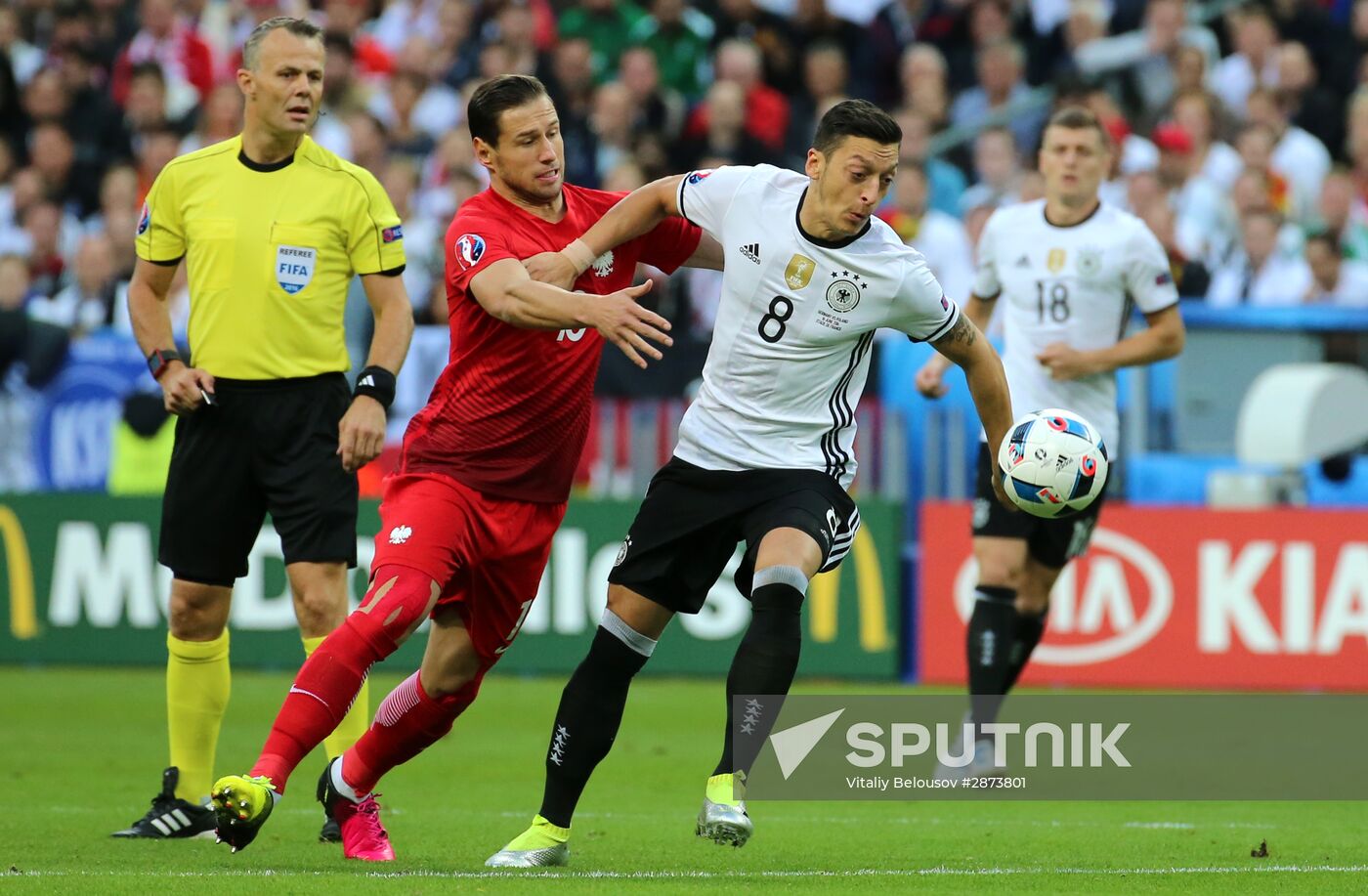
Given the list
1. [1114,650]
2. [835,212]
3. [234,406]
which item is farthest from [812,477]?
[1114,650]

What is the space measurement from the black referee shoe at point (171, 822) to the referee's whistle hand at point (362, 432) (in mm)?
1401

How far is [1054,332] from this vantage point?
29.5 ft

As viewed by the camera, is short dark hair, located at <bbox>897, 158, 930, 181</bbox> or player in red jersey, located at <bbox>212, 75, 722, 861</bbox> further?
short dark hair, located at <bbox>897, 158, 930, 181</bbox>

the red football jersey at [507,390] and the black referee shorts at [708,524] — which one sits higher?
the red football jersey at [507,390]

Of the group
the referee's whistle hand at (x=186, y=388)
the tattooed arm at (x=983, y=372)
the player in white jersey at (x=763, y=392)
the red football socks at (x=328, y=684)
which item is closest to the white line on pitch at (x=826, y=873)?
the player in white jersey at (x=763, y=392)

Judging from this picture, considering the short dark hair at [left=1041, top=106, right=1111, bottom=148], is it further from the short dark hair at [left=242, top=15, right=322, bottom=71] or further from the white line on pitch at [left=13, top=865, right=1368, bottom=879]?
the white line on pitch at [left=13, top=865, right=1368, bottom=879]

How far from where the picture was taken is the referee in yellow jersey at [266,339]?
22.8ft

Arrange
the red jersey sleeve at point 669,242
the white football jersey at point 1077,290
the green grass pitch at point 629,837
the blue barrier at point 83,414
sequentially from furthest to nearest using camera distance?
1. the blue barrier at point 83,414
2. the white football jersey at point 1077,290
3. the red jersey sleeve at point 669,242
4. the green grass pitch at point 629,837

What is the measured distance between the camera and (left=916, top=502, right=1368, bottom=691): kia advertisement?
12.1 meters

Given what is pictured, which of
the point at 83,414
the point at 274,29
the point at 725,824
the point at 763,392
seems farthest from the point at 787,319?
the point at 83,414

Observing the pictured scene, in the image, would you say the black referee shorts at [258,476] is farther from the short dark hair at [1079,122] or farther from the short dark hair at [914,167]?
the short dark hair at [914,167]

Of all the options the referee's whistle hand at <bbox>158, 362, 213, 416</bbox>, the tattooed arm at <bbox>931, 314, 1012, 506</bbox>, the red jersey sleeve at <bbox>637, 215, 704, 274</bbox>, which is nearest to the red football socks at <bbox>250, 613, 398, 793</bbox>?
the referee's whistle hand at <bbox>158, 362, 213, 416</bbox>

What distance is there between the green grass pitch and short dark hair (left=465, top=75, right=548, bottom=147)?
2340 mm

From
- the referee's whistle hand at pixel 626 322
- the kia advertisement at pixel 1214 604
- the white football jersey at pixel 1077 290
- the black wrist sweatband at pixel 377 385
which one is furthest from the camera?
the kia advertisement at pixel 1214 604
